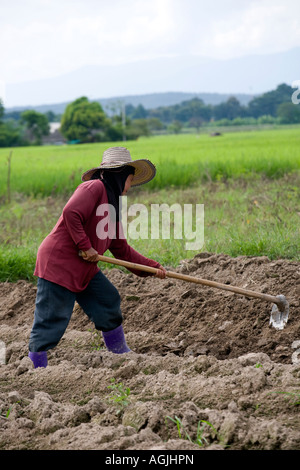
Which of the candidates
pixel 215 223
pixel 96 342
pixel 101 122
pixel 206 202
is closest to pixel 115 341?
pixel 96 342

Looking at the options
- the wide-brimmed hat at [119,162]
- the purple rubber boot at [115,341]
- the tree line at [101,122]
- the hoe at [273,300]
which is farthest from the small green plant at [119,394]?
the tree line at [101,122]

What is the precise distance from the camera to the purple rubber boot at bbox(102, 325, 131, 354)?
12.8 feet

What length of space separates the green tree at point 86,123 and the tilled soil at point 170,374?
40201 mm

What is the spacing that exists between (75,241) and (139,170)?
2.37 feet

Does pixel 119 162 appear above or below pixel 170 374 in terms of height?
above

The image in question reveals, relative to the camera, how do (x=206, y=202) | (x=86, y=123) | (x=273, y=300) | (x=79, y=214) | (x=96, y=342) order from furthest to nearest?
(x=86, y=123) < (x=206, y=202) < (x=96, y=342) < (x=273, y=300) < (x=79, y=214)

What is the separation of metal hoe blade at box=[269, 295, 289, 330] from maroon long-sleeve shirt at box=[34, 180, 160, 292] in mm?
1307

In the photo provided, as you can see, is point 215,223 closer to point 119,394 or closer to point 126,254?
point 126,254

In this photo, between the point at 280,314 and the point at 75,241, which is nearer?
the point at 75,241

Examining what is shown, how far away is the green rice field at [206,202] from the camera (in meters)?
5.76

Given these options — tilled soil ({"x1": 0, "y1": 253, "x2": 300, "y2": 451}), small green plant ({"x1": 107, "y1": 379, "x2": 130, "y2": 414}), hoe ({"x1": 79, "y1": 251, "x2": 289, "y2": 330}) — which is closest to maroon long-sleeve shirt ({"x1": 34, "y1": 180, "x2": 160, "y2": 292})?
hoe ({"x1": 79, "y1": 251, "x2": 289, "y2": 330})

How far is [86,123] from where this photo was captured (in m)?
47.2
